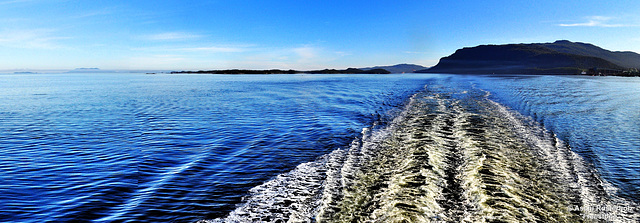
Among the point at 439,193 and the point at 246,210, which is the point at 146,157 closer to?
the point at 246,210

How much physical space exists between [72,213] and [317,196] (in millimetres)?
5953

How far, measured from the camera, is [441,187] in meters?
8.36

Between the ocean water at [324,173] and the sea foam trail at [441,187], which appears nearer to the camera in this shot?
the sea foam trail at [441,187]

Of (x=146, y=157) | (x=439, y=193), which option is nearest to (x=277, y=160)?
(x=146, y=157)

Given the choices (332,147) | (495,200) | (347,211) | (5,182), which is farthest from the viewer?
(332,147)

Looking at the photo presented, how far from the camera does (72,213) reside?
24.9ft

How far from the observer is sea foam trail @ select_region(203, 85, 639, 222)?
694 centimetres

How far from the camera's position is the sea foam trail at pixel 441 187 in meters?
6.94

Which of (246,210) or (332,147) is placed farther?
(332,147)

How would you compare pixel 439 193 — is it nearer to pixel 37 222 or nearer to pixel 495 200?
pixel 495 200

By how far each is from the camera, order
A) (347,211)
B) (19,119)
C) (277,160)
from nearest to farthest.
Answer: (347,211)
(277,160)
(19,119)

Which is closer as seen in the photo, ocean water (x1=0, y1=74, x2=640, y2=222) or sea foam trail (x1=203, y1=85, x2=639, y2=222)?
sea foam trail (x1=203, y1=85, x2=639, y2=222)

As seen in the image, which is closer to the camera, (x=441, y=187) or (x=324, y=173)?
(x=441, y=187)

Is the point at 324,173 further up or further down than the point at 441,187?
further down
